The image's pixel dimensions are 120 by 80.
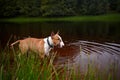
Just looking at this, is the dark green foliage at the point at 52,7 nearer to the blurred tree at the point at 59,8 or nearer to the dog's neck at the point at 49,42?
the blurred tree at the point at 59,8

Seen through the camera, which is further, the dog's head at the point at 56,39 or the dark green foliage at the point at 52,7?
the dark green foliage at the point at 52,7

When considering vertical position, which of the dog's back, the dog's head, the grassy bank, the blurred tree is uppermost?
the dog's head

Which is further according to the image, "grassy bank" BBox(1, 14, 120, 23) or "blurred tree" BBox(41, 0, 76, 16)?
"blurred tree" BBox(41, 0, 76, 16)

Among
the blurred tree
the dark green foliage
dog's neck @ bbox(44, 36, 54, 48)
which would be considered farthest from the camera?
the blurred tree

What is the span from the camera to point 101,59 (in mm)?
7340

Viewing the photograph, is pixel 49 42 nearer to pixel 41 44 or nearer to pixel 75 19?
pixel 41 44

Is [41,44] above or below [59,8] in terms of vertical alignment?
above

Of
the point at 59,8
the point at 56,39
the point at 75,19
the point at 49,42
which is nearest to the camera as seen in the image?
the point at 56,39

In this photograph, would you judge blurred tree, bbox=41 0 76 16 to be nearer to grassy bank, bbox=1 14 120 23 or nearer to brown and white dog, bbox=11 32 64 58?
grassy bank, bbox=1 14 120 23

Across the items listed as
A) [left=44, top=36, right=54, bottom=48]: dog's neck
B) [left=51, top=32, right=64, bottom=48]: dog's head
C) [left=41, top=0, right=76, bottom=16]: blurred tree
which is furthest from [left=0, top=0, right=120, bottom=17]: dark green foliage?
[left=51, top=32, right=64, bottom=48]: dog's head

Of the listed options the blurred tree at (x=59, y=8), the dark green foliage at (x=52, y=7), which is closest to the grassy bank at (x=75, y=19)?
the dark green foliage at (x=52, y=7)

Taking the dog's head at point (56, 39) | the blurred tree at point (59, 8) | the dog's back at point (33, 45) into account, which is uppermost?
the dog's head at point (56, 39)

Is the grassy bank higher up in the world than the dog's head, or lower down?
lower down

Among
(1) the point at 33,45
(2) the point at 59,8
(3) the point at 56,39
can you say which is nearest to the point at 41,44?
(1) the point at 33,45
